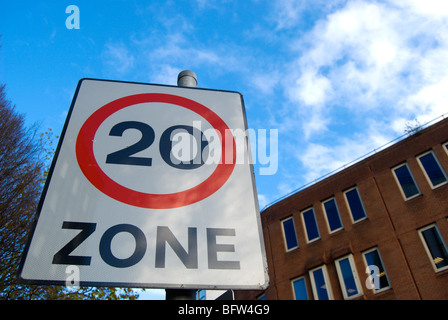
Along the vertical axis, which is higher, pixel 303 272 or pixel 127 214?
pixel 303 272

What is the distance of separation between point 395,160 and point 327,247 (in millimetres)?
6118

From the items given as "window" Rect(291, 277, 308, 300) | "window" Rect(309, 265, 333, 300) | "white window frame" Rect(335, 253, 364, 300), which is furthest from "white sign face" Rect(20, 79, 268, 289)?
"window" Rect(291, 277, 308, 300)

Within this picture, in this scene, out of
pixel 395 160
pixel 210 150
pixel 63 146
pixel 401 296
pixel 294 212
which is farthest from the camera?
pixel 294 212

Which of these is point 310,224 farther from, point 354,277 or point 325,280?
point 354,277

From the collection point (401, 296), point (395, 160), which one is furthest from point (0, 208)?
point (395, 160)

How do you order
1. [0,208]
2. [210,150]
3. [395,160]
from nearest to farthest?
[210,150], [0,208], [395,160]

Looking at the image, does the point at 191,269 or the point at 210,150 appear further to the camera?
the point at 210,150

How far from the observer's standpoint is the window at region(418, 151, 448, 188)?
1777 centimetres

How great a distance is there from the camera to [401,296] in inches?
634

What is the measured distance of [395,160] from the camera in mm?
19547

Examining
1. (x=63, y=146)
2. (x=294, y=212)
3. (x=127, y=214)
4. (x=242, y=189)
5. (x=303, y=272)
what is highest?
(x=294, y=212)

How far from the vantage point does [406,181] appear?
61.6 ft
